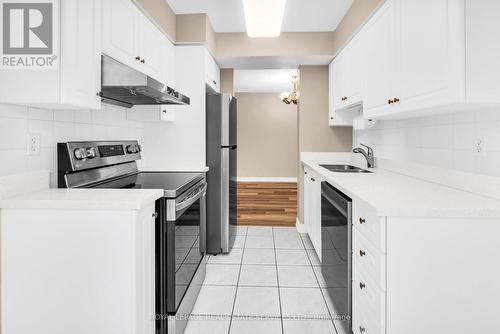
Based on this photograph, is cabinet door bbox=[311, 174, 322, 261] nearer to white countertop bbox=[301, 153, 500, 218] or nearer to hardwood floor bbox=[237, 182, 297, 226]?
white countertop bbox=[301, 153, 500, 218]

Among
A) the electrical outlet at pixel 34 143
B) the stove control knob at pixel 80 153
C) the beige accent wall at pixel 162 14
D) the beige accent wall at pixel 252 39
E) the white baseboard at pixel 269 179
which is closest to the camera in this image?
the electrical outlet at pixel 34 143

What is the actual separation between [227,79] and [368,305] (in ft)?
11.3

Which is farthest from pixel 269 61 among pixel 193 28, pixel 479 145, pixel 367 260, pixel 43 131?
pixel 367 260

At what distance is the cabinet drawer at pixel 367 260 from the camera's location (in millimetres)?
1369

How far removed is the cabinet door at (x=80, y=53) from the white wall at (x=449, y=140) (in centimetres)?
207

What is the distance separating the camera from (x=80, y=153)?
6.16 feet

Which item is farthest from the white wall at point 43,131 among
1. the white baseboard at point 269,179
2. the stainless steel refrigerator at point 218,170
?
the white baseboard at point 269,179

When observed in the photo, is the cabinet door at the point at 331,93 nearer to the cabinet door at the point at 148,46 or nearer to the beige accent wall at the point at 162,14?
the beige accent wall at the point at 162,14

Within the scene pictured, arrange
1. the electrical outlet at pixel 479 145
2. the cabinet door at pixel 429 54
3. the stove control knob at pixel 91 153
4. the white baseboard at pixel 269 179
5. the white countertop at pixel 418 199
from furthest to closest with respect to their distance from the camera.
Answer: the white baseboard at pixel 269 179 < the stove control knob at pixel 91 153 < the electrical outlet at pixel 479 145 < the cabinet door at pixel 429 54 < the white countertop at pixel 418 199

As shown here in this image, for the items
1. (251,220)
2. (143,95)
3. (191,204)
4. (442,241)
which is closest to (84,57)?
(143,95)

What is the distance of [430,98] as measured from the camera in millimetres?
1637

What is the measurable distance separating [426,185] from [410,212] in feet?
2.67

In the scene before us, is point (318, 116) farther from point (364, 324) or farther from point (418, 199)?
point (364, 324)

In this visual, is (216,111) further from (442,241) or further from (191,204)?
(442,241)
